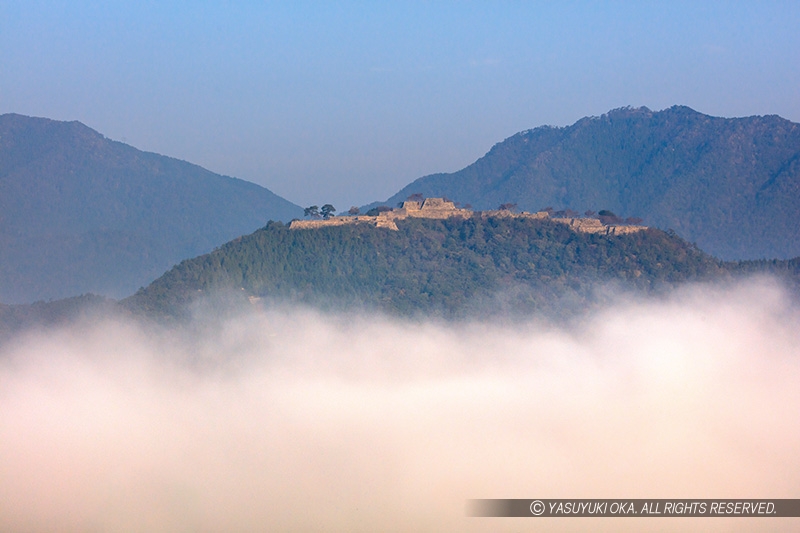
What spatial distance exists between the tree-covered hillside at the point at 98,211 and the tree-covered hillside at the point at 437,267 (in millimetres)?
43245

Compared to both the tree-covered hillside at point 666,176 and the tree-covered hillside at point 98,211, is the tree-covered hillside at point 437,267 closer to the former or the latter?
the tree-covered hillside at point 666,176

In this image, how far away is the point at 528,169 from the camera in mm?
140750

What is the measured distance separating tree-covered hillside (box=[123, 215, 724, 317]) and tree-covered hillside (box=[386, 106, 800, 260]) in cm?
4220

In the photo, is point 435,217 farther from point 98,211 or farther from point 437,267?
point 98,211

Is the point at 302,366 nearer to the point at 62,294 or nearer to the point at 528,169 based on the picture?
the point at 62,294

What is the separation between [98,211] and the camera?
14612 cm

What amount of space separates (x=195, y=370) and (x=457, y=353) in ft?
56.4

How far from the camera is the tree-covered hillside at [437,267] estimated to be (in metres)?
76.4

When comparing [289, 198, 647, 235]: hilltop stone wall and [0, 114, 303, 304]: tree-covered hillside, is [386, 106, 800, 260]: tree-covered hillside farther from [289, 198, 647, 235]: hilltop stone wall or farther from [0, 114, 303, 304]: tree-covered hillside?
[289, 198, 647, 235]: hilltop stone wall

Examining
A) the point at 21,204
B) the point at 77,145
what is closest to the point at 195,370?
the point at 21,204

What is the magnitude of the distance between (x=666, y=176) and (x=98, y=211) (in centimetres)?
7150

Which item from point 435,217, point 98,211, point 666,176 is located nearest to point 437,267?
point 435,217

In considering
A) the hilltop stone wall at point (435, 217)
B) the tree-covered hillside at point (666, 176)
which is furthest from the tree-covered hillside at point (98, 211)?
the hilltop stone wall at point (435, 217)

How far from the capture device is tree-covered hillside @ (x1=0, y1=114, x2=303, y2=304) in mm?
125812
